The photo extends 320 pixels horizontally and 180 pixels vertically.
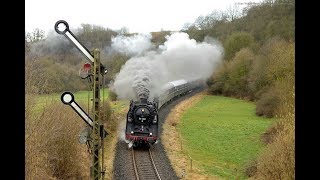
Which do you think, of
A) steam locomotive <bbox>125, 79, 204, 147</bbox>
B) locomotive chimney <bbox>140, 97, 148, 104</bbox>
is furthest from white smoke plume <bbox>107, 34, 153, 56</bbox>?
steam locomotive <bbox>125, 79, 204, 147</bbox>

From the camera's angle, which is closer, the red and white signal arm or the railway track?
the red and white signal arm

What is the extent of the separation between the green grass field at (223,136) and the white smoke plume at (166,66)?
172 inches

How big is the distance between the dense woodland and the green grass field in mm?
1788

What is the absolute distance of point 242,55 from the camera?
51594 mm

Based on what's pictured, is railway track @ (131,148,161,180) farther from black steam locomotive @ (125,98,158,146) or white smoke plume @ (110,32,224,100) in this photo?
white smoke plume @ (110,32,224,100)

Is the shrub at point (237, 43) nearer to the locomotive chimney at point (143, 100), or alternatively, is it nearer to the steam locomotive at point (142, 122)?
the locomotive chimney at point (143, 100)

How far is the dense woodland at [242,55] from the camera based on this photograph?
3634cm

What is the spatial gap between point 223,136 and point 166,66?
11032 millimetres

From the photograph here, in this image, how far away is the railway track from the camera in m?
17.9
